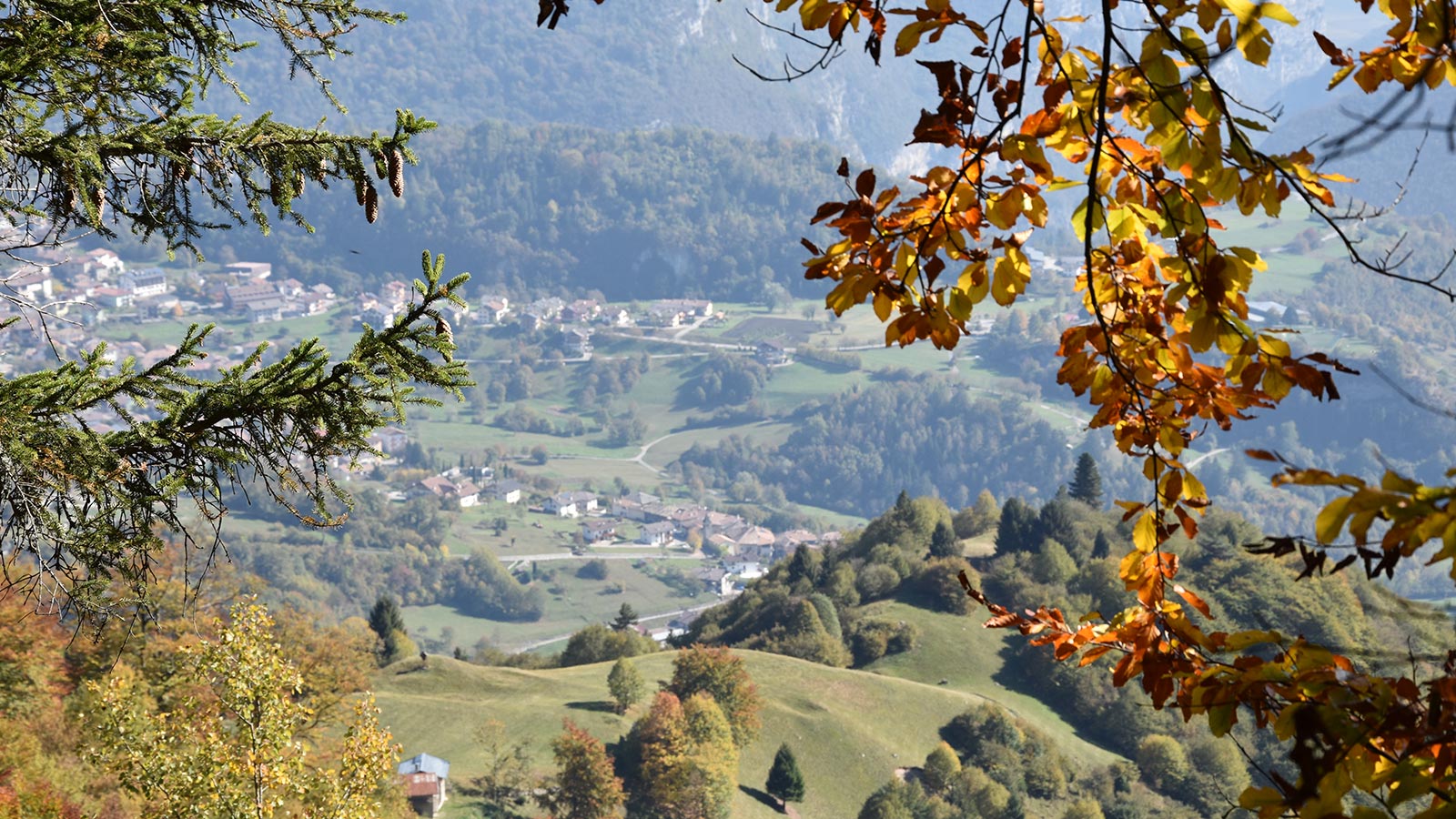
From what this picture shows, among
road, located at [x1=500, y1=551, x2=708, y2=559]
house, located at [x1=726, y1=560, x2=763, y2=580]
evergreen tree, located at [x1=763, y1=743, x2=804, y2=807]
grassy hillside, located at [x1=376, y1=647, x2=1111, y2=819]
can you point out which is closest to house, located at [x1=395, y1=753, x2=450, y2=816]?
grassy hillside, located at [x1=376, y1=647, x2=1111, y2=819]

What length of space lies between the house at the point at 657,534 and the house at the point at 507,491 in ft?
72.0

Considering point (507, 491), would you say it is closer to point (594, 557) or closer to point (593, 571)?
point (594, 557)

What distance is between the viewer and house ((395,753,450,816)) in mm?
40438

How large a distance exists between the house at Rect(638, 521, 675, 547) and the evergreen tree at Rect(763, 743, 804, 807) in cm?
11611

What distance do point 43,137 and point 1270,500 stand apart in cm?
18218

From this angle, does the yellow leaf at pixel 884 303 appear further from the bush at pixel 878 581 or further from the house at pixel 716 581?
the house at pixel 716 581

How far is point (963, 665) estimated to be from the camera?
231 ft

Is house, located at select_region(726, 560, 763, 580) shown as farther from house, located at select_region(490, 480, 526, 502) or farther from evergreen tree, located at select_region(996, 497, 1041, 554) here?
evergreen tree, located at select_region(996, 497, 1041, 554)

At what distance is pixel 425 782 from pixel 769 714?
20162 millimetres

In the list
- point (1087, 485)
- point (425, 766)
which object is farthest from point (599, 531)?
point (425, 766)

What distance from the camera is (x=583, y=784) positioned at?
1640 inches

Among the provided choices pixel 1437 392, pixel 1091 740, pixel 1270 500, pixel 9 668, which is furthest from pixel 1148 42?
pixel 1437 392

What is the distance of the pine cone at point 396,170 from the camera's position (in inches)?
238

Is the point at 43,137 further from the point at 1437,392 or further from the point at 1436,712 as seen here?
the point at 1437,392
